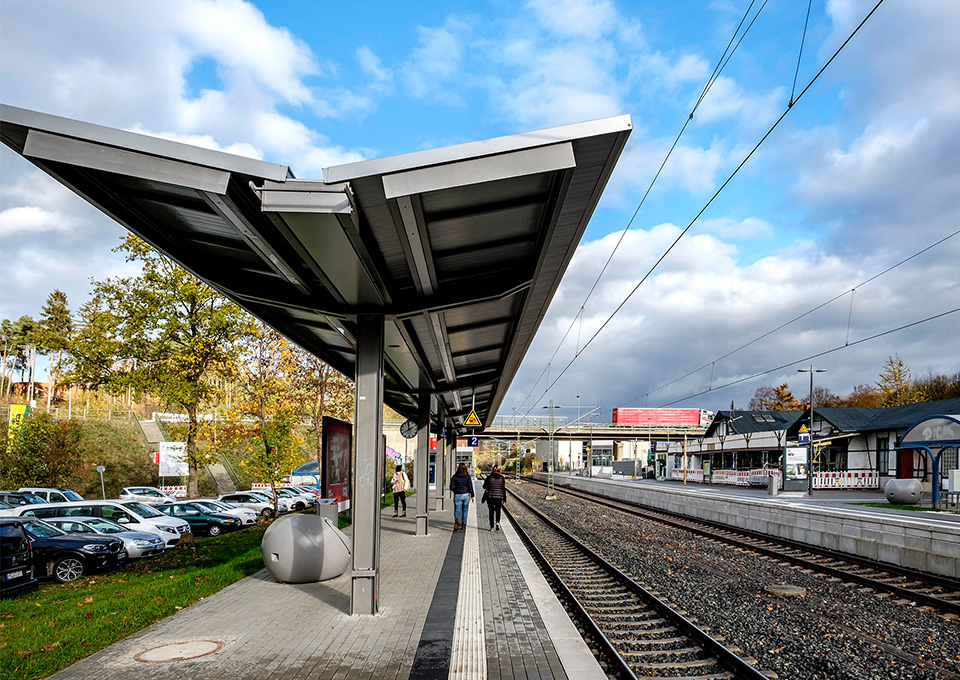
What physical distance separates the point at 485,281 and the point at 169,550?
46.4ft

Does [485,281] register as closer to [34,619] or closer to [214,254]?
[214,254]

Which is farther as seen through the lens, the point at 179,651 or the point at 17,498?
the point at 17,498

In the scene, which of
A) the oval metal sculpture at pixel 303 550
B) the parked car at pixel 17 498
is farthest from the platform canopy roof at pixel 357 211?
the parked car at pixel 17 498

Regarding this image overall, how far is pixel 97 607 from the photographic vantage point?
972 cm

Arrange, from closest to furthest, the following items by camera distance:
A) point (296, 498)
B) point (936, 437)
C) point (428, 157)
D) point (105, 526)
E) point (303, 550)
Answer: point (428, 157), point (303, 550), point (105, 526), point (936, 437), point (296, 498)

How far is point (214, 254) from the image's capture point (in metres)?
8.15

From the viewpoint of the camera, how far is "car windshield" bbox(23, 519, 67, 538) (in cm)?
1476

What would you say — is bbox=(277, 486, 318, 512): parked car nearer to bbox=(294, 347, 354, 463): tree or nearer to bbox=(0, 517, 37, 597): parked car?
bbox=(294, 347, 354, 463): tree

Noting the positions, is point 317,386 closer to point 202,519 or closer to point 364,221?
point 202,519

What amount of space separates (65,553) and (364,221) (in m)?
12.1

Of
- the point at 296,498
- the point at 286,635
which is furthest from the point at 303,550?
the point at 296,498

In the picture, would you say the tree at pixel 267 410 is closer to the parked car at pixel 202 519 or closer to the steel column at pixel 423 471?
the parked car at pixel 202 519

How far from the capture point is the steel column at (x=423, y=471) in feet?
58.9

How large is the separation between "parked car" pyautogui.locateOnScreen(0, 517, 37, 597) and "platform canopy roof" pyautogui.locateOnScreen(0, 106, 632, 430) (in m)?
6.67
